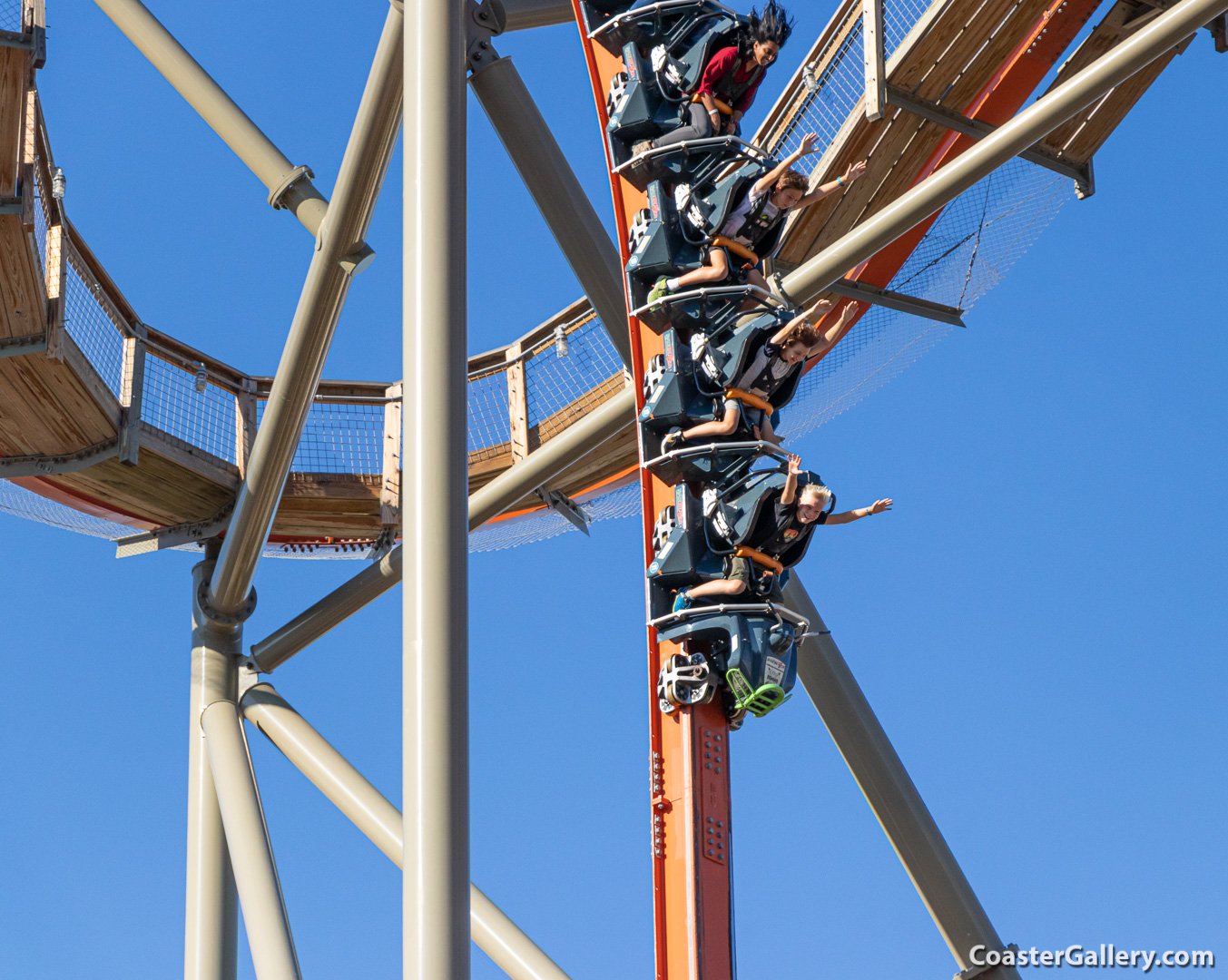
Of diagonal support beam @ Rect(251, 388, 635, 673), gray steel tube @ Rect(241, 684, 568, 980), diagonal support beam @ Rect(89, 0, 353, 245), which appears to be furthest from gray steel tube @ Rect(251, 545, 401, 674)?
diagonal support beam @ Rect(89, 0, 353, 245)

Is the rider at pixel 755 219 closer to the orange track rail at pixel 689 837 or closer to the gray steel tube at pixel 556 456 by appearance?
the gray steel tube at pixel 556 456

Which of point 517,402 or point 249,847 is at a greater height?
point 517,402

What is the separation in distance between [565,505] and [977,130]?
4.11 meters

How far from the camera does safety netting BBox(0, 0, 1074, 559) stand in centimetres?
1009

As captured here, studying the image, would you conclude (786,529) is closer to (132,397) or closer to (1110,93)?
(1110,93)

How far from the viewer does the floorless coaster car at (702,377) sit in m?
8.32

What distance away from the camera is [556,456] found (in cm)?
983

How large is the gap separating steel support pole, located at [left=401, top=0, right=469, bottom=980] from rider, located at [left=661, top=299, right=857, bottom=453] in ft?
5.05

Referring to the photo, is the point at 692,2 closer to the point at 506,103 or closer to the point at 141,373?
the point at 506,103

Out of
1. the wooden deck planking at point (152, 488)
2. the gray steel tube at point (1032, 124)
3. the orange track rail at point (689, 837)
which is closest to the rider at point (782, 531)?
the orange track rail at point (689, 837)

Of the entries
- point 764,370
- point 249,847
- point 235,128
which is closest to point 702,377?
point 764,370

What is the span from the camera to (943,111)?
9812mm

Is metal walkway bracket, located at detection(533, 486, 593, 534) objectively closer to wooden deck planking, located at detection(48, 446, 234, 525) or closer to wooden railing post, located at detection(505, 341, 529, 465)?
wooden railing post, located at detection(505, 341, 529, 465)

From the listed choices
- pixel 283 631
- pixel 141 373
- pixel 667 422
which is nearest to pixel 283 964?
pixel 283 631
